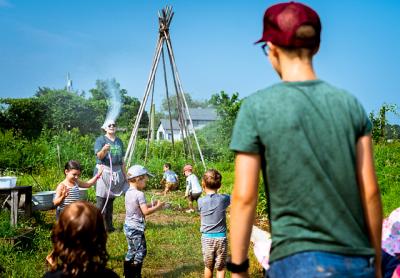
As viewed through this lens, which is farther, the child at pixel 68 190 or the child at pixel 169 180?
the child at pixel 169 180

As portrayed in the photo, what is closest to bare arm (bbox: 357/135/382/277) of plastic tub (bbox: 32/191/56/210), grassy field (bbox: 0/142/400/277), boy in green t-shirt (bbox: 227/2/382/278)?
boy in green t-shirt (bbox: 227/2/382/278)

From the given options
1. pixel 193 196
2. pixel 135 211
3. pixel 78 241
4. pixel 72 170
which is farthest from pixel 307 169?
pixel 193 196

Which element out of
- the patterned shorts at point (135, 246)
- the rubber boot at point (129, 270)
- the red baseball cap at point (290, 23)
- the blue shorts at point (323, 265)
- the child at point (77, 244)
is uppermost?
the red baseball cap at point (290, 23)

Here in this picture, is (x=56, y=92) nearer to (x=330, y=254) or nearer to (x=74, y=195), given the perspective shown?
(x=74, y=195)

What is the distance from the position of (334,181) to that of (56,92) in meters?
25.5

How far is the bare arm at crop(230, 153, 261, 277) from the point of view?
4.98ft

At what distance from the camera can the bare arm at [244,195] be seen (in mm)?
1518

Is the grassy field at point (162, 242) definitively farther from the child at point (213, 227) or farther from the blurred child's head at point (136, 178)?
the blurred child's head at point (136, 178)

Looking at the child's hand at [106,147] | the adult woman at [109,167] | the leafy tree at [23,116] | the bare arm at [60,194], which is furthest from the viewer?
the leafy tree at [23,116]

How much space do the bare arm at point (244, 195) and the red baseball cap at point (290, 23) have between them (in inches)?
16.5

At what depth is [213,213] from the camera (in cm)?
421

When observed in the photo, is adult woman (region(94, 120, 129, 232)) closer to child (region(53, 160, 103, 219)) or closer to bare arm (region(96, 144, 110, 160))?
bare arm (region(96, 144, 110, 160))

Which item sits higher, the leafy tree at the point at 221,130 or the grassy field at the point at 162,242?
the leafy tree at the point at 221,130

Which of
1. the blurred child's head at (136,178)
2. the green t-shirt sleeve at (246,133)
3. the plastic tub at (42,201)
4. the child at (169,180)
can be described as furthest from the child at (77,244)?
the child at (169,180)
